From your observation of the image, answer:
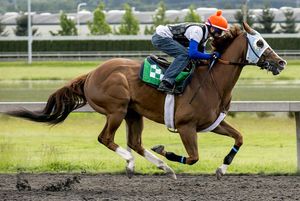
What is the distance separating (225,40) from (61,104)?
6.24 feet

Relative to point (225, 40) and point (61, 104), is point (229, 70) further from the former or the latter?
point (61, 104)

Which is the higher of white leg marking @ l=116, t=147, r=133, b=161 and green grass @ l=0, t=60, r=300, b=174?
white leg marking @ l=116, t=147, r=133, b=161

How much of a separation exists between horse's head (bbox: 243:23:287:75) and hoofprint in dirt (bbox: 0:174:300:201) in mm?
1186

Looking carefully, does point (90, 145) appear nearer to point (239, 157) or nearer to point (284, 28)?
point (239, 157)

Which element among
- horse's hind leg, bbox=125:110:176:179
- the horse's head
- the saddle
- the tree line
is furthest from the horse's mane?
the tree line

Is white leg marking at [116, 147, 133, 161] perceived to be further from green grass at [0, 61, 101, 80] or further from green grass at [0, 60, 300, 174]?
green grass at [0, 61, 101, 80]

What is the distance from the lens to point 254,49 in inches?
347

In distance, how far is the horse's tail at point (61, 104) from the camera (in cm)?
945

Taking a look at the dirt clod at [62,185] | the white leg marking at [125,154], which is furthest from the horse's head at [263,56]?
the dirt clod at [62,185]

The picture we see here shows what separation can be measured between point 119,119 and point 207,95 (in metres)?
0.96

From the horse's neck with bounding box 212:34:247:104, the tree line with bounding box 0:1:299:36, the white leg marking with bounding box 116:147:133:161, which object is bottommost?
the tree line with bounding box 0:1:299:36

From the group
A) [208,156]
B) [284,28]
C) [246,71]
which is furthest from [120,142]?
[284,28]

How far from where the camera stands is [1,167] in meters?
10.4

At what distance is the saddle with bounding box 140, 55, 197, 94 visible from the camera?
8836 millimetres
